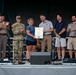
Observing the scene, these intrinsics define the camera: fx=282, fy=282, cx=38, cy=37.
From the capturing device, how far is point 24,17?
10.5 meters

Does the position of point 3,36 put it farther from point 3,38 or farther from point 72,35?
point 72,35

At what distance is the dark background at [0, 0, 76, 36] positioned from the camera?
409 inches

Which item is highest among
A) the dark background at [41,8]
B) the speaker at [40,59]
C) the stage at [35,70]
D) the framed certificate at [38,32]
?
the dark background at [41,8]

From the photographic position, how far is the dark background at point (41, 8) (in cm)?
1038

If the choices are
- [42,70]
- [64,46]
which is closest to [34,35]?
[64,46]

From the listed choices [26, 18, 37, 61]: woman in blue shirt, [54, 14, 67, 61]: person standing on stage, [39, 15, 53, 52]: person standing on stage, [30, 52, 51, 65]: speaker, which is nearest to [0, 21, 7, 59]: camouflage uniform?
[26, 18, 37, 61]: woman in blue shirt

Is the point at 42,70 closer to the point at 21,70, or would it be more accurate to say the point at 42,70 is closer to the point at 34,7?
the point at 21,70

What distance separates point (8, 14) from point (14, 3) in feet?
1.59

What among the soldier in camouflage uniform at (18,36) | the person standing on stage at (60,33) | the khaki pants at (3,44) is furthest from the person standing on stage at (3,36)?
the person standing on stage at (60,33)

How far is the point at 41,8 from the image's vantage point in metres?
10.4

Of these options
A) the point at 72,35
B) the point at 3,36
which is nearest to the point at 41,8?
the point at 72,35

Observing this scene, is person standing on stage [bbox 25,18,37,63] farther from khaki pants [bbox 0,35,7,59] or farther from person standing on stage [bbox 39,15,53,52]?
khaki pants [bbox 0,35,7,59]

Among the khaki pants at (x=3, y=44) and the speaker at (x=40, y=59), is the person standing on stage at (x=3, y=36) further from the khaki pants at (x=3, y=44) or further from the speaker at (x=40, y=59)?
the speaker at (x=40, y=59)

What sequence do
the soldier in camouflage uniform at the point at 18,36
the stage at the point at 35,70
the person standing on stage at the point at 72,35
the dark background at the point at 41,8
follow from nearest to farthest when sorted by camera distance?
1. the stage at the point at 35,70
2. the soldier in camouflage uniform at the point at 18,36
3. the person standing on stage at the point at 72,35
4. the dark background at the point at 41,8
